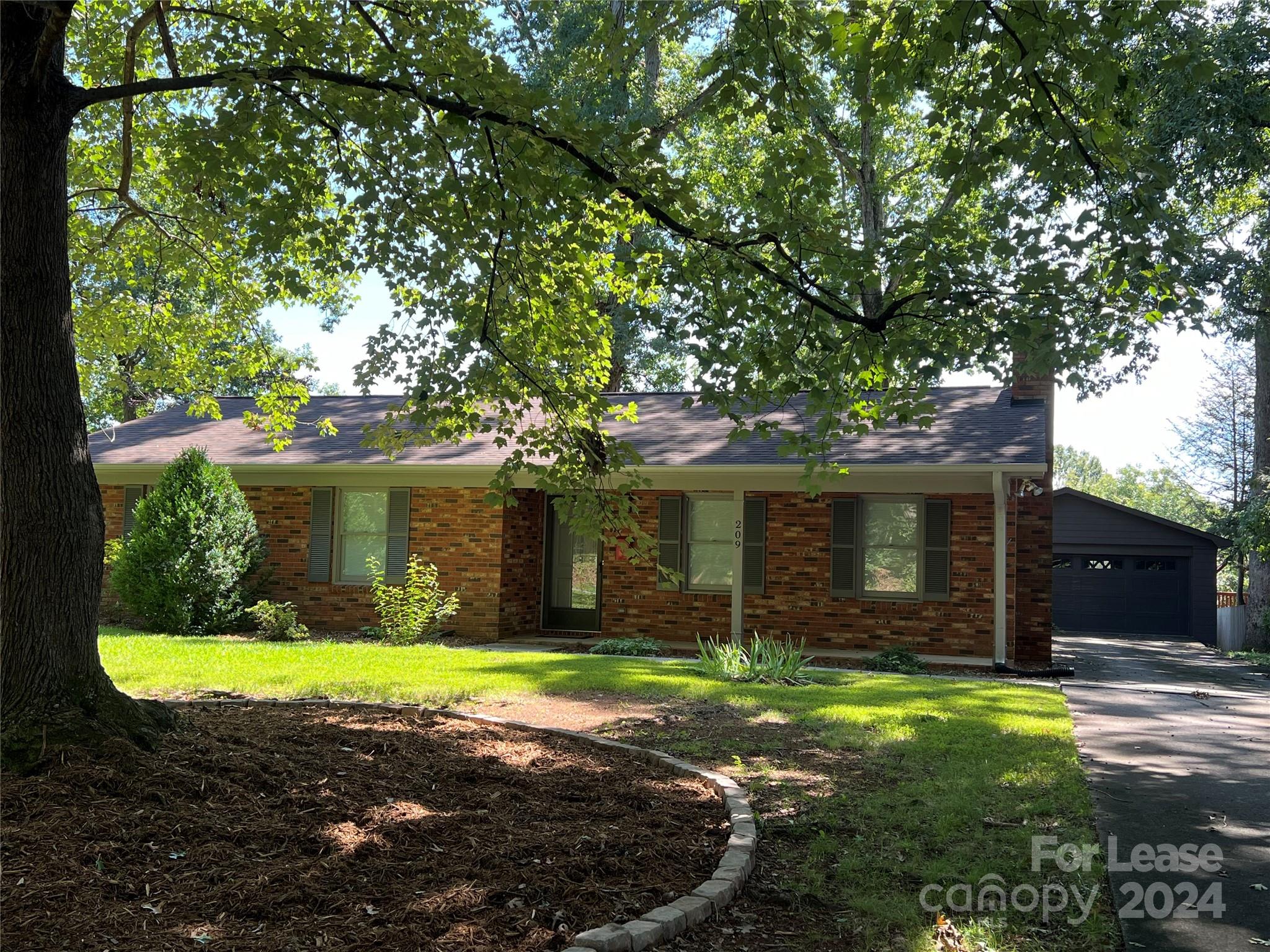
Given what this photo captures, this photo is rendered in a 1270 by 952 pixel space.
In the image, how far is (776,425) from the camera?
21.1 feet

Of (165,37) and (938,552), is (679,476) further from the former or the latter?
(165,37)

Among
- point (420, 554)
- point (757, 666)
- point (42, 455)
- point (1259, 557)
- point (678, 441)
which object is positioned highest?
point (678, 441)

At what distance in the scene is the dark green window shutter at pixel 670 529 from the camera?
15.2 meters

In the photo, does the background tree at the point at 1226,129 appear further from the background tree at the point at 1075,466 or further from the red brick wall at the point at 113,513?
the background tree at the point at 1075,466

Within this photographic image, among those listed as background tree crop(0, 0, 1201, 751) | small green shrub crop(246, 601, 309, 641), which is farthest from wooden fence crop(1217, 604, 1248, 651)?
background tree crop(0, 0, 1201, 751)

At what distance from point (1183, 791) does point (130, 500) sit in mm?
16769

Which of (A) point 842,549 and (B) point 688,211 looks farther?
(A) point 842,549

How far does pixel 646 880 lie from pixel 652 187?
3855mm

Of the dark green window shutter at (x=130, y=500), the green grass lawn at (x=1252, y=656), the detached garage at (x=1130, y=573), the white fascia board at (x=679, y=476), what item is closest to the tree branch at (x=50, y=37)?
the white fascia board at (x=679, y=476)

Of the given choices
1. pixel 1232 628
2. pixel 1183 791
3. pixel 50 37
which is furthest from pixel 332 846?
pixel 1232 628

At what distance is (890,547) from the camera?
1437 centimetres

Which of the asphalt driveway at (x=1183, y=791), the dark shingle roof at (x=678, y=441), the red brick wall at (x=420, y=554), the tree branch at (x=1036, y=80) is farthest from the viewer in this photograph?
the red brick wall at (x=420, y=554)

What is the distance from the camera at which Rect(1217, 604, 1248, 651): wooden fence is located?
26.0m

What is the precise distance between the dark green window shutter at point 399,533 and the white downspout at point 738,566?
5.23 m
